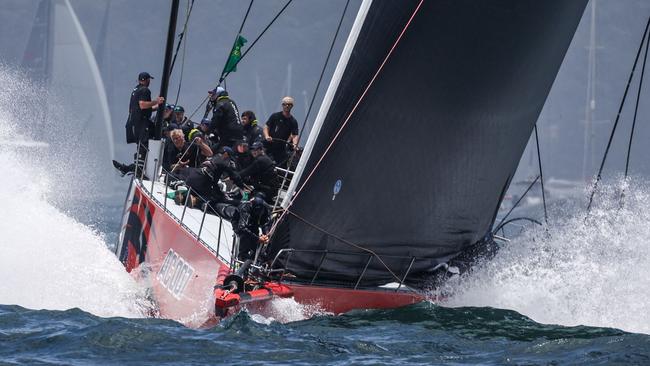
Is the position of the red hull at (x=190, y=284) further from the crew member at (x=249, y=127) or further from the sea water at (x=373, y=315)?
the crew member at (x=249, y=127)

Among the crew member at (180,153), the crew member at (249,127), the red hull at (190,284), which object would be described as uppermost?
the crew member at (249,127)

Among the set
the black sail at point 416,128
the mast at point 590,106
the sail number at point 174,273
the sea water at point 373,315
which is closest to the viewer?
the sea water at point 373,315

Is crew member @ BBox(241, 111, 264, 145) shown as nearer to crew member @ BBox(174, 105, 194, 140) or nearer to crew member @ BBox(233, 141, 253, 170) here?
crew member @ BBox(174, 105, 194, 140)

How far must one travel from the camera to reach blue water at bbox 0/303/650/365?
273 inches

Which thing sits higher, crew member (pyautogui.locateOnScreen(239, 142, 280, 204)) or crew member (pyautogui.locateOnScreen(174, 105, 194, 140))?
crew member (pyautogui.locateOnScreen(174, 105, 194, 140))

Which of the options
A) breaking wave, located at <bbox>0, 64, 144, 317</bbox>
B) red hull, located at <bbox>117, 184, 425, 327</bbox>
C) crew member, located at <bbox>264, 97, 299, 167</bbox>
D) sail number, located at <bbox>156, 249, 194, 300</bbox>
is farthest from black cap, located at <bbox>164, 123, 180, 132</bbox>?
sail number, located at <bbox>156, 249, 194, 300</bbox>

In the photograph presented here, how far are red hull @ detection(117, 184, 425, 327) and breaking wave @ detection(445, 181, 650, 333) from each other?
2.18 ft

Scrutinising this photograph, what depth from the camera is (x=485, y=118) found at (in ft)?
29.1

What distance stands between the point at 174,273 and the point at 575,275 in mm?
3053

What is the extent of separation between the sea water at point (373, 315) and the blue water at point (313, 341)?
0.5 inches

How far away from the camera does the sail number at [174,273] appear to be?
347 inches

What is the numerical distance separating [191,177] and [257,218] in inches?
68.9

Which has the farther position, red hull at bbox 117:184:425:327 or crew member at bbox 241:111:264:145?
crew member at bbox 241:111:264:145

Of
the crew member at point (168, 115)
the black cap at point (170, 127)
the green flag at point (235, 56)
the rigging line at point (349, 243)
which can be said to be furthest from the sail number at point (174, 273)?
the green flag at point (235, 56)
